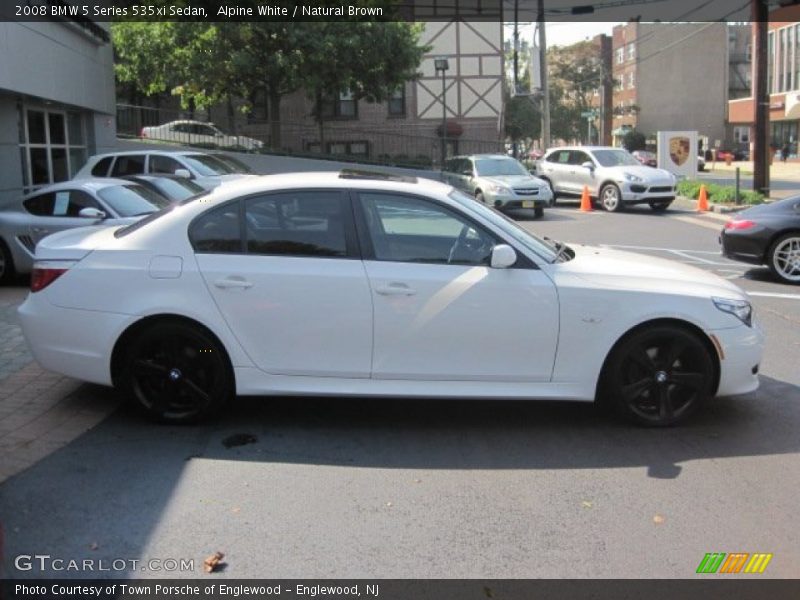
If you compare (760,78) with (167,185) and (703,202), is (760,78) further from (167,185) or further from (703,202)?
(167,185)

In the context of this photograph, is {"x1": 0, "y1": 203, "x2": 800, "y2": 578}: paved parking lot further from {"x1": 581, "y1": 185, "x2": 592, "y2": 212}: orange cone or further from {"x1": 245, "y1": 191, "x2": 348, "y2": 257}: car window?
{"x1": 581, "y1": 185, "x2": 592, "y2": 212}: orange cone

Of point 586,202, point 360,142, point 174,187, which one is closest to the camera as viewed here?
point 174,187

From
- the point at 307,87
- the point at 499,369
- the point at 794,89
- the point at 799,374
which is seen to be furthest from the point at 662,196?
the point at 794,89

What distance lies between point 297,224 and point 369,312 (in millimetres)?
753

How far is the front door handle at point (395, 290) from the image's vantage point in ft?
16.5

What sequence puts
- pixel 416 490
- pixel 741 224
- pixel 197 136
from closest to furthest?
pixel 416 490 < pixel 741 224 < pixel 197 136

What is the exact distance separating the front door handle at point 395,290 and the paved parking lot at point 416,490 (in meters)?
0.92

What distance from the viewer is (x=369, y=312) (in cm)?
503

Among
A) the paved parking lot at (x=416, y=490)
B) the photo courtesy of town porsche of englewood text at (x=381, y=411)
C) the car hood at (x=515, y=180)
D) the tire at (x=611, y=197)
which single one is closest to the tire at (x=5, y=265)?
the photo courtesy of town porsche of englewood text at (x=381, y=411)

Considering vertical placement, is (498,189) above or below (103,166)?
below

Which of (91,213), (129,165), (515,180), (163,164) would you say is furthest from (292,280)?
(515,180)

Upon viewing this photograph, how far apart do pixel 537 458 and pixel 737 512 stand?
1.14m

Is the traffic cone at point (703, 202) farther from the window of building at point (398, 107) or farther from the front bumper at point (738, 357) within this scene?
the window of building at point (398, 107)

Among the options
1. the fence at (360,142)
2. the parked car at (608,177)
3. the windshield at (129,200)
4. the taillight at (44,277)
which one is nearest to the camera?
the taillight at (44,277)
